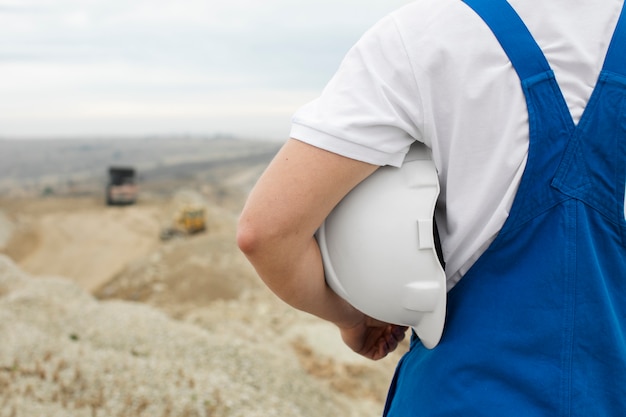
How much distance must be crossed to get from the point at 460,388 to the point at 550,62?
2.20 feet

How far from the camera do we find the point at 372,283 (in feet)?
4.29

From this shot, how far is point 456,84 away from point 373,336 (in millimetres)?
821

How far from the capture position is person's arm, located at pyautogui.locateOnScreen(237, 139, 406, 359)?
112cm

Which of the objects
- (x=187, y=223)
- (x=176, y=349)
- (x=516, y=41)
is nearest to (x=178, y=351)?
(x=176, y=349)

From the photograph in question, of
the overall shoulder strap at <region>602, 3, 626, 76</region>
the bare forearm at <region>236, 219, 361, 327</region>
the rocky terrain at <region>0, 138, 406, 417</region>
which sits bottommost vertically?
the rocky terrain at <region>0, 138, 406, 417</region>

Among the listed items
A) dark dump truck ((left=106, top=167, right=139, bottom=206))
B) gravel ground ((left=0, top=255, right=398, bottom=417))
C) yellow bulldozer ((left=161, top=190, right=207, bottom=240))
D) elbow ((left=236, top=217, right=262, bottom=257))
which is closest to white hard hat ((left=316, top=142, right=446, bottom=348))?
elbow ((left=236, top=217, right=262, bottom=257))

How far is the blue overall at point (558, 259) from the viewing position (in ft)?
3.58

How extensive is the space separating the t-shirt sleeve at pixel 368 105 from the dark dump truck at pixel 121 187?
29430 millimetres

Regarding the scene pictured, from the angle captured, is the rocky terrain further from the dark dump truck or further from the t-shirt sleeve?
the dark dump truck

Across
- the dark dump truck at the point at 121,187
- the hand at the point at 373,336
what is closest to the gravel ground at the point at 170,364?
the hand at the point at 373,336

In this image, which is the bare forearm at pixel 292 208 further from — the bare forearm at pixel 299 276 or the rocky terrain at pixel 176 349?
the rocky terrain at pixel 176 349

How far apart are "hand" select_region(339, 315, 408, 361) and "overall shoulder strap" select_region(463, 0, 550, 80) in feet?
2.60

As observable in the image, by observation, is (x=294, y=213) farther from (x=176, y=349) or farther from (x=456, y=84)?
(x=176, y=349)

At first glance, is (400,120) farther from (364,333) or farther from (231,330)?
(231,330)
